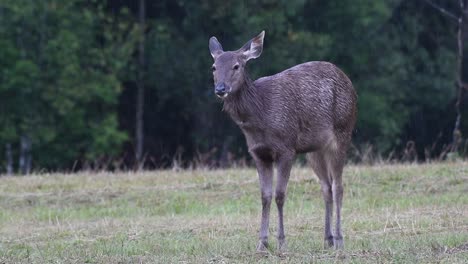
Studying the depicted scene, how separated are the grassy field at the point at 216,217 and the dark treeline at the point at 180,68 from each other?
19249 mm

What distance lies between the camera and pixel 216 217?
1622cm

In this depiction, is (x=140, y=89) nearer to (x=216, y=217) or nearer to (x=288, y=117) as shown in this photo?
(x=216, y=217)

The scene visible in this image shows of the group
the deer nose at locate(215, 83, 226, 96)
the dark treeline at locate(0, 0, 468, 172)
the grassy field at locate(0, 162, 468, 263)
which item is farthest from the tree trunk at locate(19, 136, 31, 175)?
the deer nose at locate(215, 83, 226, 96)

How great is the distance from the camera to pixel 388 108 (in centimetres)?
4138

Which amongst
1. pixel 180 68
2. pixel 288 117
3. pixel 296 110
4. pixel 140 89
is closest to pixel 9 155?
pixel 140 89

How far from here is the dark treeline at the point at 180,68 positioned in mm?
40031

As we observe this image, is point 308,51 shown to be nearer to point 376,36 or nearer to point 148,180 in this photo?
point 376,36

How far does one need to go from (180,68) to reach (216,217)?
2581 cm

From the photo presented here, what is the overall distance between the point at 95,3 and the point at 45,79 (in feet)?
15.4

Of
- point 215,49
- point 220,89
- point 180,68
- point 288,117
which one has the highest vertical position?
point 215,49

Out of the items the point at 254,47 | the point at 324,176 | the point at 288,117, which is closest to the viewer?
the point at 288,117

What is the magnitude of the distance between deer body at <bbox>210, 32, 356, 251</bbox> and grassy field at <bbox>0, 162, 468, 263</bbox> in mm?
661

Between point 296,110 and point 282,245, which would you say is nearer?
point 282,245

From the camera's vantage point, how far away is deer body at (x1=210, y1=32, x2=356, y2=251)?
42.5 feet
